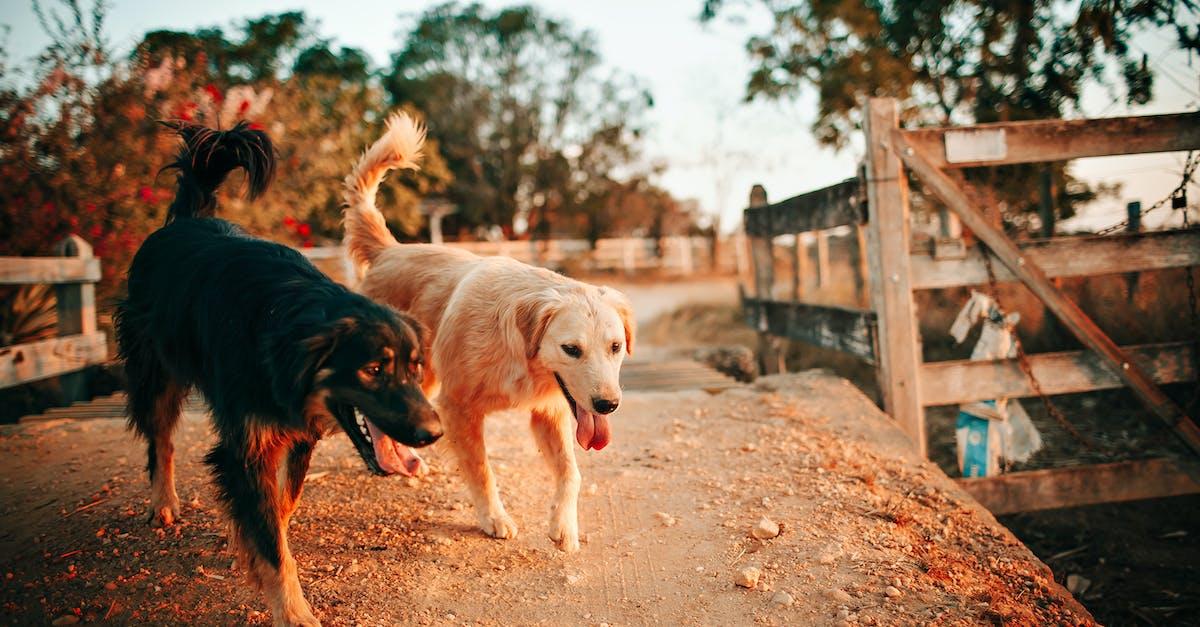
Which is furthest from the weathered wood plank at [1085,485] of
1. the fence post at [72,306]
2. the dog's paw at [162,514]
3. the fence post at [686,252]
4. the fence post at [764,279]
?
the fence post at [686,252]

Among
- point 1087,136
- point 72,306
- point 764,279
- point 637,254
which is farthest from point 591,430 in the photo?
point 637,254

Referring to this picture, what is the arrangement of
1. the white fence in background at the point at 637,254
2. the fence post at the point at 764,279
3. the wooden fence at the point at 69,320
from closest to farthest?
1. the wooden fence at the point at 69,320
2. the fence post at the point at 764,279
3. the white fence in background at the point at 637,254

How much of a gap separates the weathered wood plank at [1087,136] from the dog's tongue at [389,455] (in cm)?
382

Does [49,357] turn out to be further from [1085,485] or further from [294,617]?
[1085,485]

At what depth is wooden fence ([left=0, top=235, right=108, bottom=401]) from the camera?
5672mm

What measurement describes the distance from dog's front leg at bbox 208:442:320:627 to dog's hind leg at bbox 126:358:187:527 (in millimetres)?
1043

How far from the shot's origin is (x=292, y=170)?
464 inches

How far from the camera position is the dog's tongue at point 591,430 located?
3.43m

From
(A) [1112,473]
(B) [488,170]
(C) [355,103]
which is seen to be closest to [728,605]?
(A) [1112,473]

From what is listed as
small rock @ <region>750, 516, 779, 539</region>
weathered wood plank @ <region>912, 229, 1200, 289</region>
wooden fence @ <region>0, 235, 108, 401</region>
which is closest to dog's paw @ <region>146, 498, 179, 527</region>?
small rock @ <region>750, 516, 779, 539</region>

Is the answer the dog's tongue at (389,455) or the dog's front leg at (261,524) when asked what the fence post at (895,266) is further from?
the dog's front leg at (261,524)

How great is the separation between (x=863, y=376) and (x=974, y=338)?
1275mm

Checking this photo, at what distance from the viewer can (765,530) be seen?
3465mm

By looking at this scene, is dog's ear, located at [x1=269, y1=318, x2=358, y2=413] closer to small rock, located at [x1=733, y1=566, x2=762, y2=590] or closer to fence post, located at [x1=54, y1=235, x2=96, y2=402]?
small rock, located at [x1=733, y1=566, x2=762, y2=590]
